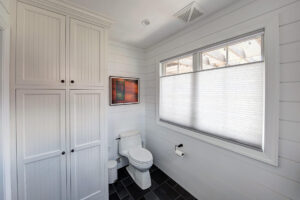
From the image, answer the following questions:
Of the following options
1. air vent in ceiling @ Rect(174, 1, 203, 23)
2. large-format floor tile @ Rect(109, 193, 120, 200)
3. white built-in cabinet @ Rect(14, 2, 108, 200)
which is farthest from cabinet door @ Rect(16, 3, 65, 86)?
large-format floor tile @ Rect(109, 193, 120, 200)

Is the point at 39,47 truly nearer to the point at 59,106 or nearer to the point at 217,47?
the point at 59,106

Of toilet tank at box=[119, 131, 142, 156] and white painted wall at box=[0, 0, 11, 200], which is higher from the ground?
white painted wall at box=[0, 0, 11, 200]

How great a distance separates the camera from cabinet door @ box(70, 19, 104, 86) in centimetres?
136

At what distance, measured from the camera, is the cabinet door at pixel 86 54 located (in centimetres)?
136

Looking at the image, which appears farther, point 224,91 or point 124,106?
point 124,106

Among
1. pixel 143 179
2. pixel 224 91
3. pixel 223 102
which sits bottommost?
pixel 143 179

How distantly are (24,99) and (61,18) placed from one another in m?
0.92

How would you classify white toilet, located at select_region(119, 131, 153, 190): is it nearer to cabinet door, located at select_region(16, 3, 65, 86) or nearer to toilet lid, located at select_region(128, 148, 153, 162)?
toilet lid, located at select_region(128, 148, 153, 162)

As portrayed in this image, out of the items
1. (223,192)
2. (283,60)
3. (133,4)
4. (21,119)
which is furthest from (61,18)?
(223,192)

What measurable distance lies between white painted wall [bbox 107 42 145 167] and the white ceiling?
0.34m

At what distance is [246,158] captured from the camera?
1.23 meters

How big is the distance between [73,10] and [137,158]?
7.00 feet

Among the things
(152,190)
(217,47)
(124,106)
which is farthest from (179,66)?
(152,190)

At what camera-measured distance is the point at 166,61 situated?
2.24 m
